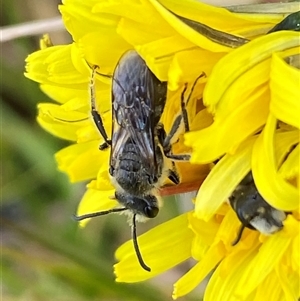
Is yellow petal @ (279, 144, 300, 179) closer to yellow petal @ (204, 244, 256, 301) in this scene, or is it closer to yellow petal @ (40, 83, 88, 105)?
yellow petal @ (204, 244, 256, 301)

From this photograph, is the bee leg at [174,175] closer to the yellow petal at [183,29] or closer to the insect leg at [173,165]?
the insect leg at [173,165]

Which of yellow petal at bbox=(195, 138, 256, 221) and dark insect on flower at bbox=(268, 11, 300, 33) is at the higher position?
dark insect on flower at bbox=(268, 11, 300, 33)

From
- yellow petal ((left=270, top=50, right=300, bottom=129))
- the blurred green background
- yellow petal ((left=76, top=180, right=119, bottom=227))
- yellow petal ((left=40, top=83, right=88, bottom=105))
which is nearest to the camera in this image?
yellow petal ((left=270, top=50, right=300, bottom=129))

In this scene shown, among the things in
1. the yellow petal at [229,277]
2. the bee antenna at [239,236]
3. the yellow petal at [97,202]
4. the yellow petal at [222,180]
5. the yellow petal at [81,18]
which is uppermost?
the yellow petal at [81,18]

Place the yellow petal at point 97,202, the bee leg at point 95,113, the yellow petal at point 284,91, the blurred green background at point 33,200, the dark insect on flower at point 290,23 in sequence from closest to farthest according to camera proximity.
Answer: the yellow petal at point 284,91
the dark insect on flower at point 290,23
the bee leg at point 95,113
the yellow petal at point 97,202
the blurred green background at point 33,200

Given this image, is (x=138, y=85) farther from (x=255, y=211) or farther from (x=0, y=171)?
(x=0, y=171)

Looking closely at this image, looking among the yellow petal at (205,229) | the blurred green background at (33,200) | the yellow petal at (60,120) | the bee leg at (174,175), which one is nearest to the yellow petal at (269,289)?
the yellow petal at (205,229)

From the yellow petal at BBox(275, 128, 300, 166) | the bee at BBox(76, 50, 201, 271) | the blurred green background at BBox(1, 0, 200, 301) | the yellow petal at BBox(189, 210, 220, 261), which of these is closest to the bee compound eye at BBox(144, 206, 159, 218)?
the bee at BBox(76, 50, 201, 271)
